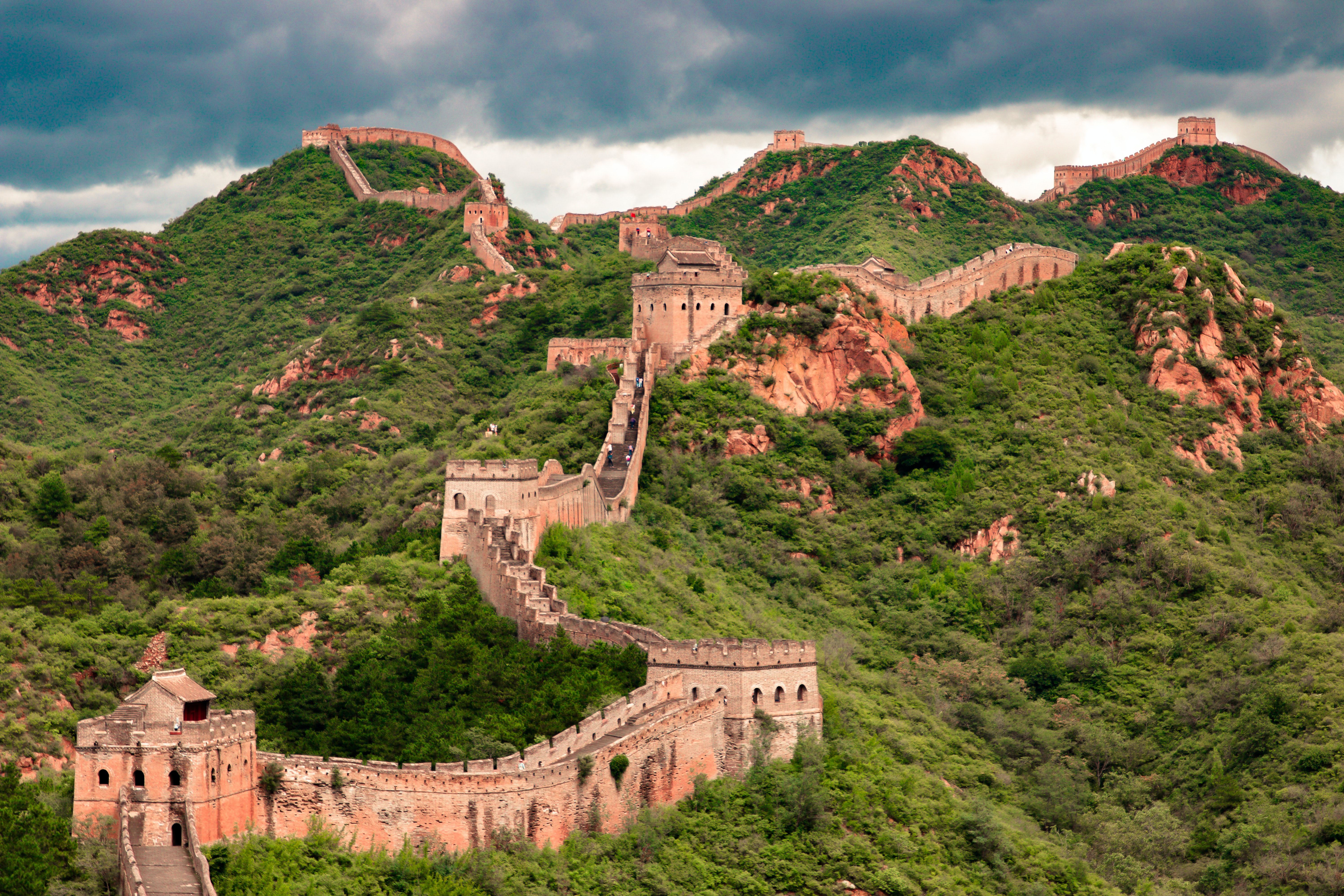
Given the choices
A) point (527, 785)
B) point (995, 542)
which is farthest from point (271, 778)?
point (995, 542)

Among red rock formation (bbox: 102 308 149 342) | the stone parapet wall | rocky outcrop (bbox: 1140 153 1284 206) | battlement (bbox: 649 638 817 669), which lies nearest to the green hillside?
red rock formation (bbox: 102 308 149 342)

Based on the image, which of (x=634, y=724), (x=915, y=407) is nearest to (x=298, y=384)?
(x=915, y=407)

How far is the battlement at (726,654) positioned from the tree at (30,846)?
18942 millimetres

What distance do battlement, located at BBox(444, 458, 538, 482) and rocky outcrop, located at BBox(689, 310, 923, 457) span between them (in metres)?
21.7

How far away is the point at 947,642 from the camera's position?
82562 millimetres

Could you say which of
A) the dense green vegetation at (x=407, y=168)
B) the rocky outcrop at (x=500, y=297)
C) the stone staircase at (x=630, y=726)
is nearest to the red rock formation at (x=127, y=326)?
the dense green vegetation at (x=407, y=168)

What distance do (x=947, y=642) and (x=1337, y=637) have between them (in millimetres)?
15107

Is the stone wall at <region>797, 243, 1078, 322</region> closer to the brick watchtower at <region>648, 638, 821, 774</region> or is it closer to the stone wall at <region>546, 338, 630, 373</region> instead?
the stone wall at <region>546, 338, 630, 373</region>

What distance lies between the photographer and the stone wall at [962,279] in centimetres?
9981

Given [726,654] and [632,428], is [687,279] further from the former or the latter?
[726,654]

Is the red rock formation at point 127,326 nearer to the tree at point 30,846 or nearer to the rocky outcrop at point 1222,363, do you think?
the rocky outcrop at point 1222,363

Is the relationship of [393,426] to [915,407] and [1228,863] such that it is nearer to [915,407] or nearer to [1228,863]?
[915,407]

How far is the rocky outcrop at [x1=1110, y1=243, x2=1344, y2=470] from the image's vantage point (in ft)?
326

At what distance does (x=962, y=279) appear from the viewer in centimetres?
10356
